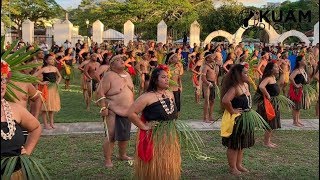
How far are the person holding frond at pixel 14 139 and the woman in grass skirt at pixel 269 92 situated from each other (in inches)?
177

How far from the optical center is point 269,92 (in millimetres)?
7363

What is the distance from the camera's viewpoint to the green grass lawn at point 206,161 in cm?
577

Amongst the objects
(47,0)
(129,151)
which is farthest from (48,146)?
(47,0)

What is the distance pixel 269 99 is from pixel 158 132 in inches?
122

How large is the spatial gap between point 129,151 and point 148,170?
2.30 meters

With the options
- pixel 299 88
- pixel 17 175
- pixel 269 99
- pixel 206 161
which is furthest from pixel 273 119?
pixel 17 175

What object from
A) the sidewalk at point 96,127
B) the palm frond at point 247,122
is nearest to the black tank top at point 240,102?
the palm frond at point 247,122

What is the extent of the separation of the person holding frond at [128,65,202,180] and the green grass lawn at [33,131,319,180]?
1031mm

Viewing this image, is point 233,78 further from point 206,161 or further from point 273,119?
point 273,119

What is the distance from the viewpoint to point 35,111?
5.68 meters

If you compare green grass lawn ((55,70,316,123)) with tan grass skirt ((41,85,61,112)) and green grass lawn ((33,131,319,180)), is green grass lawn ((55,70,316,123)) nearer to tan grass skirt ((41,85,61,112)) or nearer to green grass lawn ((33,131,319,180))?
tan grass skirt ((41,85,61,112))

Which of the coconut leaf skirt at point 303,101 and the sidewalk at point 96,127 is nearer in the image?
the sidewalk at point 96,127

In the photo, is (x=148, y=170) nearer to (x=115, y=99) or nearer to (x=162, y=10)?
(x=115, y=99)

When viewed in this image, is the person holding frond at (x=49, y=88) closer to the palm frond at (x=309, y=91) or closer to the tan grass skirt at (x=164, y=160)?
the tan grass skirt at (x=164, y=160)
